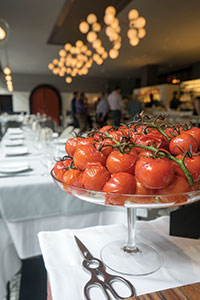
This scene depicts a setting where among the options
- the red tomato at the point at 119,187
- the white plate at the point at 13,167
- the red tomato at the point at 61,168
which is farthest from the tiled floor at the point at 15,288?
the red tomato at the point at 119,187

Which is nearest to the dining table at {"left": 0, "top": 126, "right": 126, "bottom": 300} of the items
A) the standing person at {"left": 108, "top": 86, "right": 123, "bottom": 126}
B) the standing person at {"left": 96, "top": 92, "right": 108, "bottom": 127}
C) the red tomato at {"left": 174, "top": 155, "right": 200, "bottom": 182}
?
the red tomato at {"left": 174, "top": 155, "right": 200, "bottom": 182}

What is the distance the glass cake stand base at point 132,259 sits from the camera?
24.8 inches

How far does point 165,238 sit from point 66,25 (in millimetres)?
5591

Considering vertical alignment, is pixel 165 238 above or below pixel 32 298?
above

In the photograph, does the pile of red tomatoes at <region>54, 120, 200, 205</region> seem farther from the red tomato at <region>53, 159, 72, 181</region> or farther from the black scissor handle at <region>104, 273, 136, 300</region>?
the black scissor handle at <region>104, 273, 136, 300</region>

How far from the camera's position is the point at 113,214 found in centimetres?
135

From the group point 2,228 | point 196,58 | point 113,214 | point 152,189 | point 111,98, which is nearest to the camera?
point 152,189

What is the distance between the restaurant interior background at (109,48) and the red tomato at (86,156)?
1.23m

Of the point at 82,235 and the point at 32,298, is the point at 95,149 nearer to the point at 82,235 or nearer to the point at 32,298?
the point at 82,235

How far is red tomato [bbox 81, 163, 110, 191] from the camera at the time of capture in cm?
55

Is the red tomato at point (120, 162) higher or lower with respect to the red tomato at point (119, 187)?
higher

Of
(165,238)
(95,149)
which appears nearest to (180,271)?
(165,238)

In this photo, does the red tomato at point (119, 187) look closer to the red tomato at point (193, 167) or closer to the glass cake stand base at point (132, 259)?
the red tomato at point (193, 167)

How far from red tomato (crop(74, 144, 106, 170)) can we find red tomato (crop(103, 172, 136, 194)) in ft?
0.29
